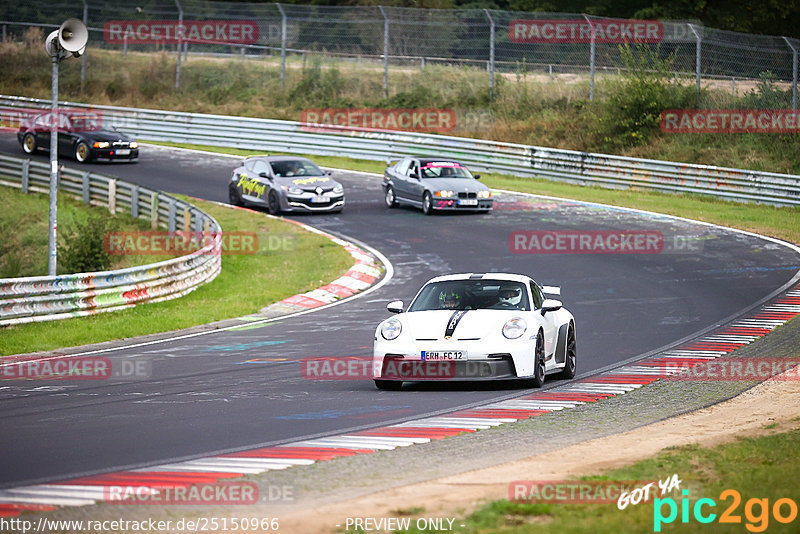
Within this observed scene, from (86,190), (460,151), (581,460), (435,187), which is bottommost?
(86,190)

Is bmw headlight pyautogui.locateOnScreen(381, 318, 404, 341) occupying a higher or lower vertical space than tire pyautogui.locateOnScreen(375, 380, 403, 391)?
higher

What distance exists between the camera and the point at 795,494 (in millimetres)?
6637

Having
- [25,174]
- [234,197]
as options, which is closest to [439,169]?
[234,197]

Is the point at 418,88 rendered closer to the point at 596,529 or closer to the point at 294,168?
the point at 294,168

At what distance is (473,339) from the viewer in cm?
1177

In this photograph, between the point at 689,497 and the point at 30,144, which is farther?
the point at 30,144

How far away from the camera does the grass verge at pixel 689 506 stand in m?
6.06

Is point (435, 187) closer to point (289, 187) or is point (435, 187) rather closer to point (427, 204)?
point (427, 204)

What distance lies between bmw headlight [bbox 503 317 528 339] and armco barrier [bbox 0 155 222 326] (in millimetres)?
8589

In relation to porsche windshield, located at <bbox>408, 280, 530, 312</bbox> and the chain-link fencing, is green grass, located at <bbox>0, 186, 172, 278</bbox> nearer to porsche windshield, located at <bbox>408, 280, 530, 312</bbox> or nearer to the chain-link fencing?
the chain-link fencing

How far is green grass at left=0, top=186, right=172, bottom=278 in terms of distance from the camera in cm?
2773

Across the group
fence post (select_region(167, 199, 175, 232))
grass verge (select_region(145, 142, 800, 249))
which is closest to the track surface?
grass verge (select_region(145, 142, 800, 249))

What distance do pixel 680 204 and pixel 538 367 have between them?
66.8 ft

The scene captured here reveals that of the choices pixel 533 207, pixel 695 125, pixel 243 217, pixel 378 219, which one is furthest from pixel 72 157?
pixel 695 125
